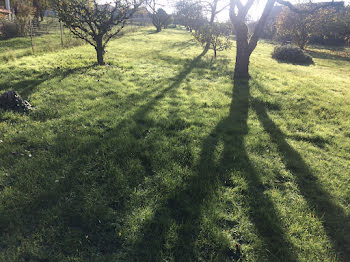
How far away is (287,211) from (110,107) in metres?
5.87

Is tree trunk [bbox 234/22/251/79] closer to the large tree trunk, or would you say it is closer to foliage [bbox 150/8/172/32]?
the large tree trunk

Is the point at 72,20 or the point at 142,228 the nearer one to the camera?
the point at 142,228

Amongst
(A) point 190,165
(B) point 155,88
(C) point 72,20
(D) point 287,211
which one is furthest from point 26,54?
(D) point 287,211

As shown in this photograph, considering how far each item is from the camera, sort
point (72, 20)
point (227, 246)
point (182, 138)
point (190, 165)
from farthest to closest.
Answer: point (72, 20)
point (182, 138)
point (190, 165)
point (227, 246)

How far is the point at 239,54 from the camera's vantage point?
11898 mm

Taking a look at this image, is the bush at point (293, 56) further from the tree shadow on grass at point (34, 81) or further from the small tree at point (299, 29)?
the tree shadow on grass at point (34, 81)

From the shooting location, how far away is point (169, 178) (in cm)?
420

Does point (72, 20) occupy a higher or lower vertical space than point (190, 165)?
higher

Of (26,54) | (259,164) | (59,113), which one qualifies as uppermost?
(26,54)

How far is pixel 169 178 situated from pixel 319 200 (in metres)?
2.94

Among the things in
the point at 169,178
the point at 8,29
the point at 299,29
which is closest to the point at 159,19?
the point at 299,29

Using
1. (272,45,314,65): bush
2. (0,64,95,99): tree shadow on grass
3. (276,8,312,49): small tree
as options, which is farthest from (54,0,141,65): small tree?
(276,8,312,49): small tree

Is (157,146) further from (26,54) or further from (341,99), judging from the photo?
(26,54)

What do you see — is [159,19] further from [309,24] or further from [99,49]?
[99,49]
